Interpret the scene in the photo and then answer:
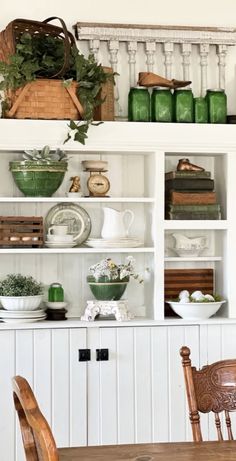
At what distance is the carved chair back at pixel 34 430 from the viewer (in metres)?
1.56

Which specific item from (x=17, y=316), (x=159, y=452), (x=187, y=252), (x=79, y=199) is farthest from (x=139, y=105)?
(x=159, y=452)

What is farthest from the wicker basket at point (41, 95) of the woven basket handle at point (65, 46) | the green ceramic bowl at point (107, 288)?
the green ceramic bowl at point (107, 288)

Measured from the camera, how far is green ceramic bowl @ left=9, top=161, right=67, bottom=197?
389cm

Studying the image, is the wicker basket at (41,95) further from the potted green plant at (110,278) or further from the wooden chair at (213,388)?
the wooden chair at (213,388)

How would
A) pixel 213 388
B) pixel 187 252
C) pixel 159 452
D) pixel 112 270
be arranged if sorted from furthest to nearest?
pixel 187 252 < pixel 112 270 < pixel 213 388 < pixel 159 452

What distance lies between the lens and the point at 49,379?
3.84 meters

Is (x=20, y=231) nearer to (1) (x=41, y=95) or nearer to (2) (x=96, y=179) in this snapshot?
(2) (x=96, y=179)

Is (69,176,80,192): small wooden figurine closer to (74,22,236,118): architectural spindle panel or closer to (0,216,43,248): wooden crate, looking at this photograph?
(0,216,43,248): wooden crate

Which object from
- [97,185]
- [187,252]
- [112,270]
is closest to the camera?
[112,270]

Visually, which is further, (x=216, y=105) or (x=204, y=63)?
(x=204, y=63)

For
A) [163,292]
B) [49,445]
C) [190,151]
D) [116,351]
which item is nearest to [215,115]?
[190,151]

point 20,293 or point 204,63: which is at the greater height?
point 204,63

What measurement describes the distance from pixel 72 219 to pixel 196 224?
0.59 m

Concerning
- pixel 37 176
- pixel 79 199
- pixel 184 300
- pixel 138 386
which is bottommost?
pixel 138 386
